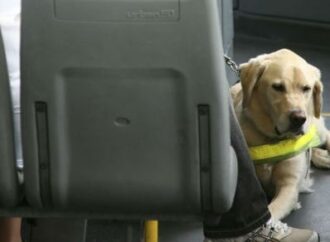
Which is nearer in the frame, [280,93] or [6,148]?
[6,148]

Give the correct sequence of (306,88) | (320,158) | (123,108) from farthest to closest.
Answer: (320,158), (306,88), (123,108)

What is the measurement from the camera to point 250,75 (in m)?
2.48

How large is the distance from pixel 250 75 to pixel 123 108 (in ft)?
4.37

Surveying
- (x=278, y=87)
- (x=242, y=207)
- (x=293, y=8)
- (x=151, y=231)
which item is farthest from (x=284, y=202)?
(x=293, y=8)

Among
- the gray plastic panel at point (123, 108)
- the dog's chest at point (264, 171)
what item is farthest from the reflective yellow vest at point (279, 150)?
the gray plastic panel at point (123, 108)

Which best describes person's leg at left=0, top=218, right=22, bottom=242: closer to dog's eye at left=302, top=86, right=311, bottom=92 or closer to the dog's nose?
the dog's nose

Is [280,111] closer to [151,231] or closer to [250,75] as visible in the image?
[250,75]

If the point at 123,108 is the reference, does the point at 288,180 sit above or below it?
below

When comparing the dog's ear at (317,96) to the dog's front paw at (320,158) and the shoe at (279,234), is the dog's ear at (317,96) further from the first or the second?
the shoe at (279,234)

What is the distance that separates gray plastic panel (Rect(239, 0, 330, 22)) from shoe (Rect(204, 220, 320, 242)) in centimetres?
278

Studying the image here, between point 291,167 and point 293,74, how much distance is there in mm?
348

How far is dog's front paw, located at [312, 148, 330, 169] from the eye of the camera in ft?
9.25

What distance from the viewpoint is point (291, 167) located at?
2.51 meters

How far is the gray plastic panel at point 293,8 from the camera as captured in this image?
4.70 meters
